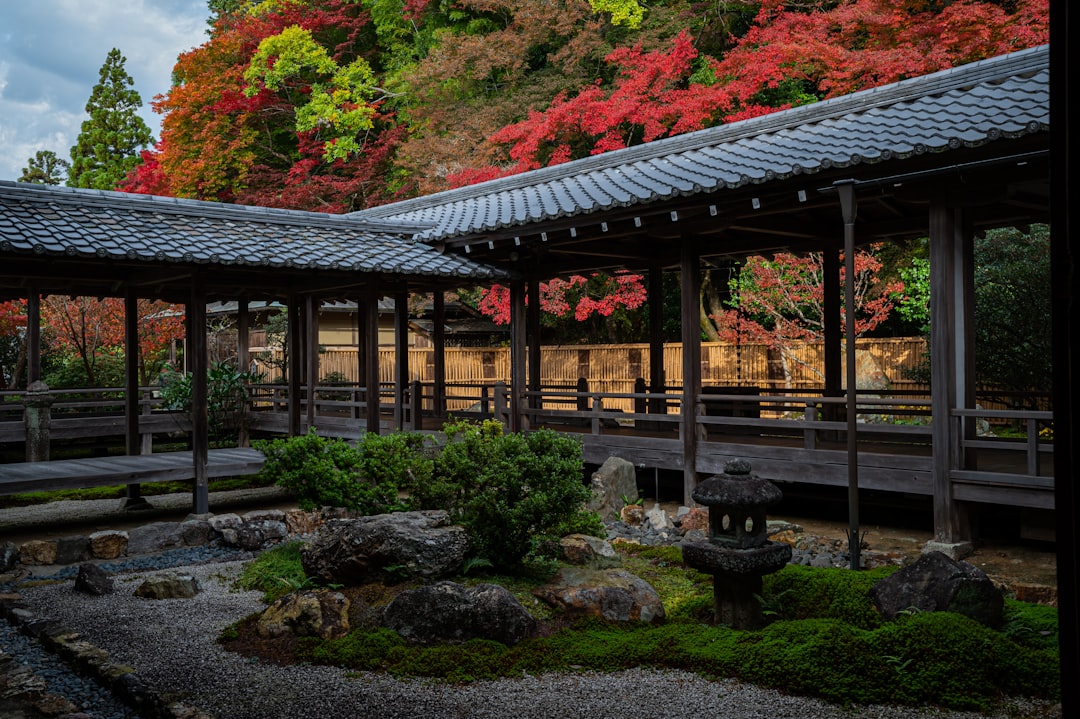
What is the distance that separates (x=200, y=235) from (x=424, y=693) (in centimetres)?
834

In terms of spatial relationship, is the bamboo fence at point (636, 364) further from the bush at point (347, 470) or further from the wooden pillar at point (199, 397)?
the bush at point (347, 470)

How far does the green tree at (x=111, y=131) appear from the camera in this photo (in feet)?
109

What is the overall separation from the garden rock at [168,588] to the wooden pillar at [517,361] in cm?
661

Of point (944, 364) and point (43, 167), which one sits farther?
point (43, 167)

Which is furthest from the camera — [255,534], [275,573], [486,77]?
[486,77]

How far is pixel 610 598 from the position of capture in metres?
6.25

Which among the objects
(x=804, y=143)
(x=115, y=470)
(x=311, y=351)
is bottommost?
(x=115, y=470)

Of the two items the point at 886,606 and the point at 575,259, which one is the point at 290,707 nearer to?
the point at 886,606

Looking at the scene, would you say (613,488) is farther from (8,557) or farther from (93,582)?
(8,557)

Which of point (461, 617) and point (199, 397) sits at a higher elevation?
point (199, 397)

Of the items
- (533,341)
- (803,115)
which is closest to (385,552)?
Answer: (533,341)

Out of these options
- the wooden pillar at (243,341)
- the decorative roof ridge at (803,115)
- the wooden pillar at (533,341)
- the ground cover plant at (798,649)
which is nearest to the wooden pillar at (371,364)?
the wooden pillar at (533,341)

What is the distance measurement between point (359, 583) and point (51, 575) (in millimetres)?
3314

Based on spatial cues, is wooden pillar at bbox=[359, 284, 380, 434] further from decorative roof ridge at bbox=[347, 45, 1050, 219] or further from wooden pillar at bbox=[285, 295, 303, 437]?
decorative roof ridge at bbox=[347, 45, 1050, 219]
